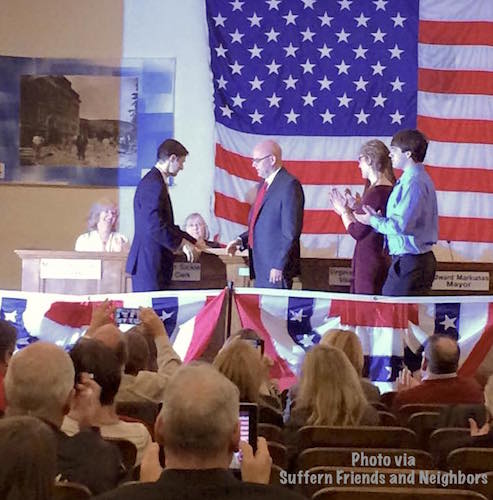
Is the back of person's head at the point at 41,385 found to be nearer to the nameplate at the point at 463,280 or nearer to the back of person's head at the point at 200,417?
the back of person's head at the point at 200,417

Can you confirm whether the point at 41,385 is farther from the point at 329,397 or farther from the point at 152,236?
the point at 152,236

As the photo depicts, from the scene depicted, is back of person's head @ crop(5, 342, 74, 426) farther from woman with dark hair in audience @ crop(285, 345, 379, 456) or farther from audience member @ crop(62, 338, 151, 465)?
woman with dark hair in audience @ crop(285, 345, 379, 456)

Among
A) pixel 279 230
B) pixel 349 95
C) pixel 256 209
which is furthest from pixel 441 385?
pixel 349 95

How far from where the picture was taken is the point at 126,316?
5.92m

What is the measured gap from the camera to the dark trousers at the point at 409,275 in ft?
19.8

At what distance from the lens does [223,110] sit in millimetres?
9422

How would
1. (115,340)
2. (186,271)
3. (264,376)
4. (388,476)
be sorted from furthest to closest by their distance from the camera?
(186,271) < (264,376) < (115,340) < (388,476)

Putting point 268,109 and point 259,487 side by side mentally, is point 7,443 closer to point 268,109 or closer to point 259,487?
point 259,487

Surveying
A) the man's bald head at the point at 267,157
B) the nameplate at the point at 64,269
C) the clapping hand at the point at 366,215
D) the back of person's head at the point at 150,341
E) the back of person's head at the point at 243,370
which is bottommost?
the back of person's head at the point at 150,341

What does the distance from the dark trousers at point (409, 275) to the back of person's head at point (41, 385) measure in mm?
3764

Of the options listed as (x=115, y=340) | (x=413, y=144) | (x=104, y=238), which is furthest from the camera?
(x=104, y=238)

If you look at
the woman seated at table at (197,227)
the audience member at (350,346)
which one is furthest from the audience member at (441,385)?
the woman seated at table at (197,227)

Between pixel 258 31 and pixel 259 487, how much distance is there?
7948 millimetres

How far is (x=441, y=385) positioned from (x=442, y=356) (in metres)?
0.13
